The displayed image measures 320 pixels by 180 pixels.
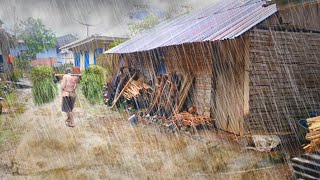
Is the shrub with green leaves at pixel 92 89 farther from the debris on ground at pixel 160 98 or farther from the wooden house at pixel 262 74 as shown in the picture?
the wooden house at pixel 262 74

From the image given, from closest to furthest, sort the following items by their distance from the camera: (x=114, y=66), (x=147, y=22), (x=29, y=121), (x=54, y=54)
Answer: (x=29, y=121) < (x=114, y=66) < (x=147, y=22) < (x=54, y=54)

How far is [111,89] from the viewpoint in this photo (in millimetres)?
14891

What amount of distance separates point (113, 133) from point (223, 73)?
3779 millimetres

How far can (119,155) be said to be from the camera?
744 centimetres

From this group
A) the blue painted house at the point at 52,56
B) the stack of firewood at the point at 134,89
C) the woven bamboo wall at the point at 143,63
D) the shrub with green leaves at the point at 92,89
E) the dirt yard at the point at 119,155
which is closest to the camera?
the dirt yard at the point at 119,155

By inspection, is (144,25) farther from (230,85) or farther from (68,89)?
(230,85)

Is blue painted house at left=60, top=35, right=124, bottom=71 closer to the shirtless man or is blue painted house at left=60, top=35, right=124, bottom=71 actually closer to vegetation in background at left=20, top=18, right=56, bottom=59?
vegetation in background at left=20, top=18, right=56, bottom=59

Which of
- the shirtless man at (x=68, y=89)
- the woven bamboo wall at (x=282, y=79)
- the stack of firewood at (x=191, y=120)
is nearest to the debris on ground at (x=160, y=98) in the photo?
the stack of firewood at (x=191, y=120)

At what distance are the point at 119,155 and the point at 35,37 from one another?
35.1 metres

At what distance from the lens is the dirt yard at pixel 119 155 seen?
6.32m

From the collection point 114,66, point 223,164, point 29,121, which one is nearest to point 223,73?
point 223,164

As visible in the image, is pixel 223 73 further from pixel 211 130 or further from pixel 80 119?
pixel 80 119

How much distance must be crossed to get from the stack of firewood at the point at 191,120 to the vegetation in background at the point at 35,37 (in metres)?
32.1

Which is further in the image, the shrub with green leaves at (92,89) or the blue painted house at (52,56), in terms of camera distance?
the blue painted house at (52,56)
